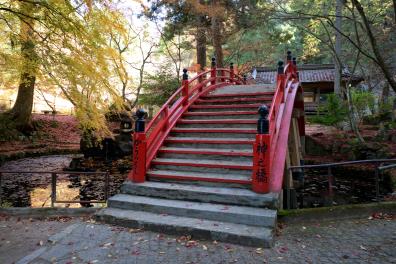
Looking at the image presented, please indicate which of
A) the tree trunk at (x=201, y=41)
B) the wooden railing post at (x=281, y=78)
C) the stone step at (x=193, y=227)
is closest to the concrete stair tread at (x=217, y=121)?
the wooden railing post at (x=281, y=78)

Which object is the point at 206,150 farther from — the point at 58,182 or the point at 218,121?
the point at 58,182

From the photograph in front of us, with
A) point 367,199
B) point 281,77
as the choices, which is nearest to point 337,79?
point 367,199

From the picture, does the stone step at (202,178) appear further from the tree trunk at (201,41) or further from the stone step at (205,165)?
the tree trunk at (201,41)

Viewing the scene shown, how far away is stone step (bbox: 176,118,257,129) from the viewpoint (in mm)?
8052

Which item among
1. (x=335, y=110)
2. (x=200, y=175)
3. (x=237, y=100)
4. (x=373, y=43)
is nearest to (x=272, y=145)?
(x=200, y=175)

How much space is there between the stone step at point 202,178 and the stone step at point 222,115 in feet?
7.87

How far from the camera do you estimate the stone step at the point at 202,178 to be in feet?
20.5

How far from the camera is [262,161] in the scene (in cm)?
594

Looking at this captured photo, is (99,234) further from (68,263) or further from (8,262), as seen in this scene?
(8,262)

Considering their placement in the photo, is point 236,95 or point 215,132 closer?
point 215,132

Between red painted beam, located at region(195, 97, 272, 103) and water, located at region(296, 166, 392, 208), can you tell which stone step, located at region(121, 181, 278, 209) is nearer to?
red painted beam, located at region(195, 97, 272, 103)

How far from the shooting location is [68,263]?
4.42 meters

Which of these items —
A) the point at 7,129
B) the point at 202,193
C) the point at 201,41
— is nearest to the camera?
the point at 202,193

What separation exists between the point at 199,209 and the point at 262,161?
140 centimetres
